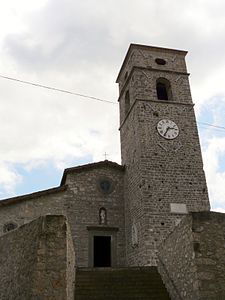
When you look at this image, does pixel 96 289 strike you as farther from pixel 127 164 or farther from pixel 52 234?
pixel 127 164

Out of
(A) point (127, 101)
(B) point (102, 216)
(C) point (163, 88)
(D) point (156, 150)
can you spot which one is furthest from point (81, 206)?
(C) point (163, 88)

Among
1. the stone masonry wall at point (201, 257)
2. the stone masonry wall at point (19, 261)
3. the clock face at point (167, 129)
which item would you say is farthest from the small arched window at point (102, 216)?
the stone masonry wall at point (201, 257)

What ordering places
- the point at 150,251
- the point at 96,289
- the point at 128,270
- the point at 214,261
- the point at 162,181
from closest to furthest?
1. the point at 214,261
2. the point at 96,289
3. the point at 128,270
4. the point at 150,251
5. the point at 162,181

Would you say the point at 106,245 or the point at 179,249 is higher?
the point at 106,245

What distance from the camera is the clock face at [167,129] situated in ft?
49.3

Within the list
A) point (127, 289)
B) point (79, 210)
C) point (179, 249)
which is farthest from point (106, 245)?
point (179, 249)

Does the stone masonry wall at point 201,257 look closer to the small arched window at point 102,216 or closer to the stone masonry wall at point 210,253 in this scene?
the stone masonry wall at point 210,253

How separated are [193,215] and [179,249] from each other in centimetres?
119

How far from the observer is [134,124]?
15539mm

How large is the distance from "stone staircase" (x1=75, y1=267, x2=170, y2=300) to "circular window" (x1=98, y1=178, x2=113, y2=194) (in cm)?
542

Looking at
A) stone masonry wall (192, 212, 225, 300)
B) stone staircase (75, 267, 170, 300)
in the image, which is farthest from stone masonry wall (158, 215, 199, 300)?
stone staircase (75, 267, 170, 300)

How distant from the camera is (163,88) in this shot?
1709 centimetres

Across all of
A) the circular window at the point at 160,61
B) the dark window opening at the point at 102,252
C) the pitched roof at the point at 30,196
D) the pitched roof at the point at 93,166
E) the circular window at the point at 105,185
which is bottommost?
the dark window opening at the point at 102,252

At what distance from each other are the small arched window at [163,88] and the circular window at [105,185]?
195 inches
